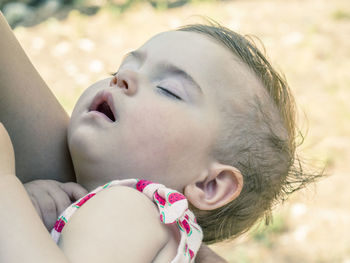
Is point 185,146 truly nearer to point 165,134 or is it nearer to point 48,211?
point 165,134

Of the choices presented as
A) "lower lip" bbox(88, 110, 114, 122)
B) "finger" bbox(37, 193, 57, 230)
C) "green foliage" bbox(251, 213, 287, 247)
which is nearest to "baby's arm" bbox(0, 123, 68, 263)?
"finger" bbox(37, 193, 57, 230)

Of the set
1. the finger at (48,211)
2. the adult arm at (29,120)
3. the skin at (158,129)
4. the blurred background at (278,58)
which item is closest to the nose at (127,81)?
the skin at (158,129)

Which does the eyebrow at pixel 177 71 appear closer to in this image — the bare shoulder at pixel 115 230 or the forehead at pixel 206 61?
the forehead at pixel 206 61

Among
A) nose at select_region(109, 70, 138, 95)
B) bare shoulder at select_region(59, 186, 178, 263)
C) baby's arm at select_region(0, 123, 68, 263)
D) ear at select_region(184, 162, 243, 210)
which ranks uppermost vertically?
nose at select_region(109, 70, 138, 95)

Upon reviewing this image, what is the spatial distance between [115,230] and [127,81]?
1.54ft

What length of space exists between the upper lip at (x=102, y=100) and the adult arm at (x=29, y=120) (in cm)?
16

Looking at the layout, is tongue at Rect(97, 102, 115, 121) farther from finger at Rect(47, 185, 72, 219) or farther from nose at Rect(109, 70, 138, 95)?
finger at Rect(47, 185, 72, 219)

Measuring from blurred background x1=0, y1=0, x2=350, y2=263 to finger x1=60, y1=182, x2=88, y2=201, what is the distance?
160 cm

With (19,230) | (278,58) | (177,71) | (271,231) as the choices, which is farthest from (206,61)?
(278,58)

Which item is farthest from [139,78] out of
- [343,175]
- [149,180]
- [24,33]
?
[24,33]

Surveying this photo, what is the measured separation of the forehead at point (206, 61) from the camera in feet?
5.38

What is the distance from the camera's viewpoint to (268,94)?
5.75ft

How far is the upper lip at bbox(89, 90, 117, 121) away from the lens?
5.17ft

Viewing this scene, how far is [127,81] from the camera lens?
159 centimetres
